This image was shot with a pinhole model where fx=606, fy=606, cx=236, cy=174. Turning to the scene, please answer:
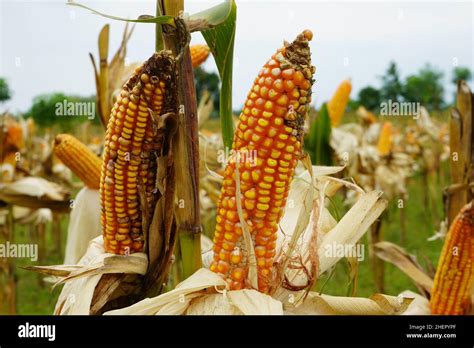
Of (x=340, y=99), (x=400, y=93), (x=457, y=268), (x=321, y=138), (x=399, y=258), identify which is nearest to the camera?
(x=457, y=268)

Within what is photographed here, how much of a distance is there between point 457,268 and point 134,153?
50.0 inches

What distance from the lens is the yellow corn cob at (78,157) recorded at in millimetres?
2359

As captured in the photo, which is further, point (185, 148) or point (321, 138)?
point (321, 138)

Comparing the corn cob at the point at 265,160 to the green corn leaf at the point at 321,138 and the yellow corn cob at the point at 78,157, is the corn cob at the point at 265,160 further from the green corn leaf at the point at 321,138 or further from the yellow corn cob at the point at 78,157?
the green corn leaf at the point at 321,138

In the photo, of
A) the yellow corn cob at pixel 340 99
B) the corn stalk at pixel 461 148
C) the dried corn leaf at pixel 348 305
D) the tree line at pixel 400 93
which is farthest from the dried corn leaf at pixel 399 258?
the tree line at pixel 400 93

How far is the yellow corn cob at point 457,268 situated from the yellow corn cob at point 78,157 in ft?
4.49

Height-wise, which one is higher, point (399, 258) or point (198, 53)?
point (198, 53)

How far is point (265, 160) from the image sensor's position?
55.8 inches

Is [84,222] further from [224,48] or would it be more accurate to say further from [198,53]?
[224,48]

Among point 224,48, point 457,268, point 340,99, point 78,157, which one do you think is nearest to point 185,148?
point 224,48

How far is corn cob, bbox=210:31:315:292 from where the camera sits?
138 centimetres

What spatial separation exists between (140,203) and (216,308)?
0.33m

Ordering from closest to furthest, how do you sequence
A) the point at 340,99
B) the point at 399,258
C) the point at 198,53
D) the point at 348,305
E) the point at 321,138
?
the point at 348,305 → the point at 198,53 → the point at 399,258 → the point at 321,138 → the point at 340,99

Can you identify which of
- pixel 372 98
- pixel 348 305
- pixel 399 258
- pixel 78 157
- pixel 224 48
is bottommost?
pixel 399 258
